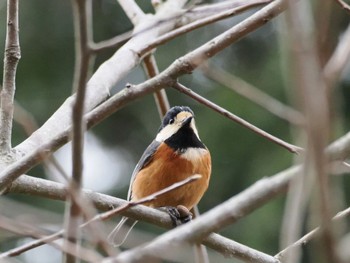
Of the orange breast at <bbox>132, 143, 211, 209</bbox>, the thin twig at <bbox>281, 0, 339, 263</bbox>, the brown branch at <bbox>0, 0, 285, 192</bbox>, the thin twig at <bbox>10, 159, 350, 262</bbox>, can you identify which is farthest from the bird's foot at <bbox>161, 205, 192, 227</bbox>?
the thin twig at <bbox>281, 0, 339, 263</bbox>

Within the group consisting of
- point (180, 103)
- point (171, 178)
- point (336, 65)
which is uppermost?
point (180, 103)

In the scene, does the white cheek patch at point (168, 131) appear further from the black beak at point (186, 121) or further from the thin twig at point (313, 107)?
the thin twig at point (313, 107)

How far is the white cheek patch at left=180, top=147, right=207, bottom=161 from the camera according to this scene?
3898mm

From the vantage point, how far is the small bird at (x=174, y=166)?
374 cm

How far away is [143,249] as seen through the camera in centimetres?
117

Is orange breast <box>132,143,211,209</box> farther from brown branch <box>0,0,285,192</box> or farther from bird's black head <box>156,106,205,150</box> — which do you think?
brown branch <box>0,0,285,192</box>

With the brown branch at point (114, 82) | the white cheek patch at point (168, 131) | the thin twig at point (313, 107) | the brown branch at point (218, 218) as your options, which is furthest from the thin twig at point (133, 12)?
the thin twig at point (313, 107)

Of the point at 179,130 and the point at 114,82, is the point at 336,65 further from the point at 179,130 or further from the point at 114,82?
the point at 179,130

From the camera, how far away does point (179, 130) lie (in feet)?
13.4

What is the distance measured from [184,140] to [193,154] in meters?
0.14

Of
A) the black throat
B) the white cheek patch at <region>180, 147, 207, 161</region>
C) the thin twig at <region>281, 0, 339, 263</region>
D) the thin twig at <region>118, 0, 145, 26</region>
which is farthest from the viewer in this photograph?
the black throat

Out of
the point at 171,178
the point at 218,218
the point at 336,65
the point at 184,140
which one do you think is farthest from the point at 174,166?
the point at 336,65

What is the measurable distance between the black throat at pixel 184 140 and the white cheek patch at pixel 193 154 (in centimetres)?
3

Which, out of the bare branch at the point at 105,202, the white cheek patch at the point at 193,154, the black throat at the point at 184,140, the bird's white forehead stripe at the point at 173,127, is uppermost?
the bird's white forehead stripe at the point at 173,127
